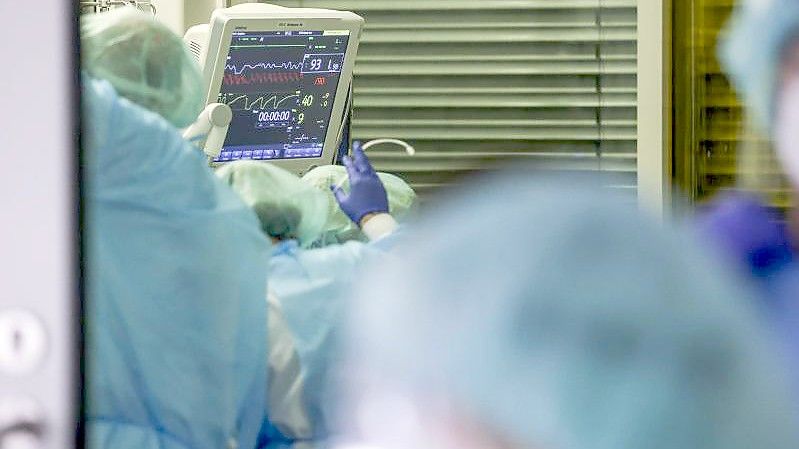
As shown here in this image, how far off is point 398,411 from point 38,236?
13 centimetres

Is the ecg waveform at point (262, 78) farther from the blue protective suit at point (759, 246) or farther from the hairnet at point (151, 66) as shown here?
the blue protective suit at point (759, 246)

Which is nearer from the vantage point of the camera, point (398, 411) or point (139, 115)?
point (398, 411)

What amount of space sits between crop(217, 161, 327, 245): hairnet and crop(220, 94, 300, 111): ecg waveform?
0.27 m

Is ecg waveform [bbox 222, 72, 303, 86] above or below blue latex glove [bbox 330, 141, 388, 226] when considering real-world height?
above

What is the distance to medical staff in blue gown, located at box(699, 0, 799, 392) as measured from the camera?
0.73 meters

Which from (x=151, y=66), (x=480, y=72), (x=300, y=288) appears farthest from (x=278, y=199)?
(x=480, y=72)

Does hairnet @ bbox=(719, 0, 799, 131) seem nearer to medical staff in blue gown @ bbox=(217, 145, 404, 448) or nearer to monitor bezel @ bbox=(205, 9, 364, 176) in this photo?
medical staff in blue gown @ bbox=(217, 145, 404, 448)

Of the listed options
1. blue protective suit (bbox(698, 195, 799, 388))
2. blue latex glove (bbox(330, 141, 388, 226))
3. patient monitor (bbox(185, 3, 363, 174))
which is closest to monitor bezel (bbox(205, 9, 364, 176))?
patient monitor (bbox(185, 3, 363, 174))

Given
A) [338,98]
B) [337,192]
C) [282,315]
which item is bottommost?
[282,315]

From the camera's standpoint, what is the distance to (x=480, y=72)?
289 cm

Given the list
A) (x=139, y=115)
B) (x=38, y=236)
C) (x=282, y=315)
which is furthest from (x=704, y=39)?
(x=38, y=236)

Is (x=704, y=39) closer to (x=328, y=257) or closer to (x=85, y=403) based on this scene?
(x=328, y=257)

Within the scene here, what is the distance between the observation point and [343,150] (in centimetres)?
197

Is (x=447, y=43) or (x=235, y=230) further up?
(x=447, y=43)
